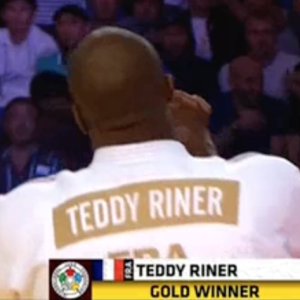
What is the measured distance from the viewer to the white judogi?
1909 millimetres

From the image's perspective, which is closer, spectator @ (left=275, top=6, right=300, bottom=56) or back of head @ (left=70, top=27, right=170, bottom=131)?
back of head @ (left=70, top=27, right=170, bottom=131)

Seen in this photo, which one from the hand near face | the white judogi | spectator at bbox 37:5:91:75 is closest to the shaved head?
the hand near face

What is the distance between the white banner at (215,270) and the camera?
1933mm

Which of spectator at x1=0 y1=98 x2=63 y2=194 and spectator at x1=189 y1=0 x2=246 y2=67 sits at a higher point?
spectator at x1=189 y1=0 x2=246 y2=67

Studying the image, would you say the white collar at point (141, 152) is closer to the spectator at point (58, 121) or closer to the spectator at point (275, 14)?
the spectator at point (58, 121)

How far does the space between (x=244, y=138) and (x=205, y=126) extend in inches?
3.9

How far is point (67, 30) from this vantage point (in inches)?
76.9

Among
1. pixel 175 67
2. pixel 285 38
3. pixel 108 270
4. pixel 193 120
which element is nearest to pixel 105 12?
pixel 175 67

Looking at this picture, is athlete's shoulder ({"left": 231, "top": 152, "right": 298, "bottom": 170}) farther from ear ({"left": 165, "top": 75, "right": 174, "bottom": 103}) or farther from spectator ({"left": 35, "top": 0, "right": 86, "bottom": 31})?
spectator ({"left": 35, "top": 0, "right": 86, "bottom": 31})

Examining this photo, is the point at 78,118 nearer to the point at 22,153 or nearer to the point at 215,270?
the point at 22,153

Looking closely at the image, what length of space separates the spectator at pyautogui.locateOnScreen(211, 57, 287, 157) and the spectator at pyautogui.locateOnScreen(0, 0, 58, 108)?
0.42 meters

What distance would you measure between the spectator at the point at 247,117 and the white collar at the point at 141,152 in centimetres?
11

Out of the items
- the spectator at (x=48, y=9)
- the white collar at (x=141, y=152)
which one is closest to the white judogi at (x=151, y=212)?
the white collar at (x=141, y=152)

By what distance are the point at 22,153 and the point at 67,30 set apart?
30 cm
